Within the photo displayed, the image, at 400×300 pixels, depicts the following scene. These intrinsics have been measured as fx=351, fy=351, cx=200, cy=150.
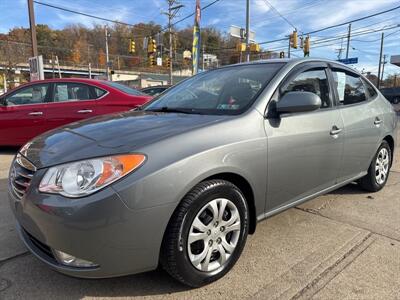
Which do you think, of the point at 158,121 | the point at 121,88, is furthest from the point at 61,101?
the point at 158,121

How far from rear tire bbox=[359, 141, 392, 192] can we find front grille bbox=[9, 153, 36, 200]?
358 cm

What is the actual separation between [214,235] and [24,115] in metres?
5.46

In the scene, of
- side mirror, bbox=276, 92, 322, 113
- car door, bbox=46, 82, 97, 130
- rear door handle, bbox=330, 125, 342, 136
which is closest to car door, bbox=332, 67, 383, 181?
rear door handle, bbox=330, 125, 342, 136

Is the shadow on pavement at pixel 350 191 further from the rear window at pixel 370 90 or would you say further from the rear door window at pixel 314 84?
the rear door window at pixel 314 84

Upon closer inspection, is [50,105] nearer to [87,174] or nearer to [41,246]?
[41,246]

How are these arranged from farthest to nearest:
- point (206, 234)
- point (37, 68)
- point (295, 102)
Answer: point (37, 68), point (295, 102), point (206, 234)

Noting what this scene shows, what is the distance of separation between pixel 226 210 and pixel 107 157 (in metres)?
0.89

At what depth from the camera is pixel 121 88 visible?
6.93 metres

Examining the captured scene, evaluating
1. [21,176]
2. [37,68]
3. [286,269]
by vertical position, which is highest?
[37,68]

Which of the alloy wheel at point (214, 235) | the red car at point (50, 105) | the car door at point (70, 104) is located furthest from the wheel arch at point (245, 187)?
the car door at point (70, 104)

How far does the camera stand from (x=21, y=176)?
7.48 feet

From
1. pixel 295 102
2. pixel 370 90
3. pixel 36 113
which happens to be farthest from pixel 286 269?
pixel 36 113

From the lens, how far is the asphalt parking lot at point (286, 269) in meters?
2.24

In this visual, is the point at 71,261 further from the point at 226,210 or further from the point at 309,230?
the point at 309,230
